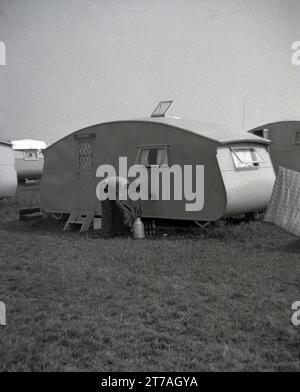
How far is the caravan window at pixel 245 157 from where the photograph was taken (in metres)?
11.7

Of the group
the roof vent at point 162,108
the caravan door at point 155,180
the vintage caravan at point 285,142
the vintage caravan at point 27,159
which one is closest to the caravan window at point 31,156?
the vintage caravan at point 27,159

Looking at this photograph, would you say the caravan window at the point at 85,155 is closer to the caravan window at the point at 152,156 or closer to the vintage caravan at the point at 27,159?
the caravan window at the point at 152,156

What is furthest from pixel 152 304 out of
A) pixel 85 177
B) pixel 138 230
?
pixel 85 177

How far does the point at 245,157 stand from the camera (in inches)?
477

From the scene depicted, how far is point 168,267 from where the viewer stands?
26.7 ft

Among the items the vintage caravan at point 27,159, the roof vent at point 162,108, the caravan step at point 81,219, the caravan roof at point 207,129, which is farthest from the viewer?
the vintage caravan at point 27,159

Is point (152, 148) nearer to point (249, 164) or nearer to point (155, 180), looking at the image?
point (155, 180)

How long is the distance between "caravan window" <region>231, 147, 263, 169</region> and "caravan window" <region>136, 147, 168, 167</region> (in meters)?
1.64

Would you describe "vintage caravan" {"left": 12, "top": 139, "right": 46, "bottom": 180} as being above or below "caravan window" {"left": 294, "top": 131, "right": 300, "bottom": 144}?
below

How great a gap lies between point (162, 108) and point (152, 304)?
28.0 feet

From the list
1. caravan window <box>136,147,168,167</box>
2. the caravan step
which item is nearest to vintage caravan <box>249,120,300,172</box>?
caravan window <box>136,147,168,167</box>

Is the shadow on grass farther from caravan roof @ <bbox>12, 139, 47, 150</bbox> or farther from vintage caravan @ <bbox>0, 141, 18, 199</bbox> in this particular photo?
caravan roof @ <bbox>12, 139, 47, 150</bbox>

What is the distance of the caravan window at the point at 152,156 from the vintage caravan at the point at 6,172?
27.8ft

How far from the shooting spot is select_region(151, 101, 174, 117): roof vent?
44.5ft
